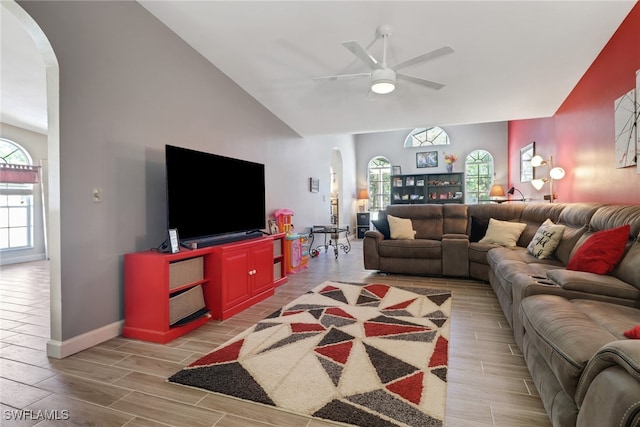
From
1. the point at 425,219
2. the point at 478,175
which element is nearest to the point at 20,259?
the point at 425,219

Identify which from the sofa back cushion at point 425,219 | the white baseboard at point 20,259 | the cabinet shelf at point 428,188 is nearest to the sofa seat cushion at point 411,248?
the sofa back cushion at point 425,219

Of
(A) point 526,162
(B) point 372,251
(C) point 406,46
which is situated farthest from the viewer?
(A) point 526,162

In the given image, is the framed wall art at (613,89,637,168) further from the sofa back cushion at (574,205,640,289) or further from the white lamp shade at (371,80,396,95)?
the white lamp shade at (371,80,396,95)

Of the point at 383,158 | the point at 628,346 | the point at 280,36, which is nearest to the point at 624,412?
the point at 628,346

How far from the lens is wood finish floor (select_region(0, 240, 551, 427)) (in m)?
1.53

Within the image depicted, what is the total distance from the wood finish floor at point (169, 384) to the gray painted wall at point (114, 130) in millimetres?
374

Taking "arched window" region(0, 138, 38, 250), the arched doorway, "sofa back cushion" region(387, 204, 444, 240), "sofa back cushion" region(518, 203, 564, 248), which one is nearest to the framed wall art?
"sofa back cushion" region(518, 203, 564, 248)

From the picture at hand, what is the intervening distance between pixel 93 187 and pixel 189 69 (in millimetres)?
1612

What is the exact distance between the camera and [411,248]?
4.40 metres

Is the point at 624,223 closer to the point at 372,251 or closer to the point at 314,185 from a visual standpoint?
the point at 372,251

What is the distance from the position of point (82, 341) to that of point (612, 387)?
114 inches

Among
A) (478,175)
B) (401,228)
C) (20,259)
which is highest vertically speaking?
(478,175)

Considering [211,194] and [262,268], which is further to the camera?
[262,268]

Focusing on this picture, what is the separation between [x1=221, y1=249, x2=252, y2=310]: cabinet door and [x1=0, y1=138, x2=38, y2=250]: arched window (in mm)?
5483
